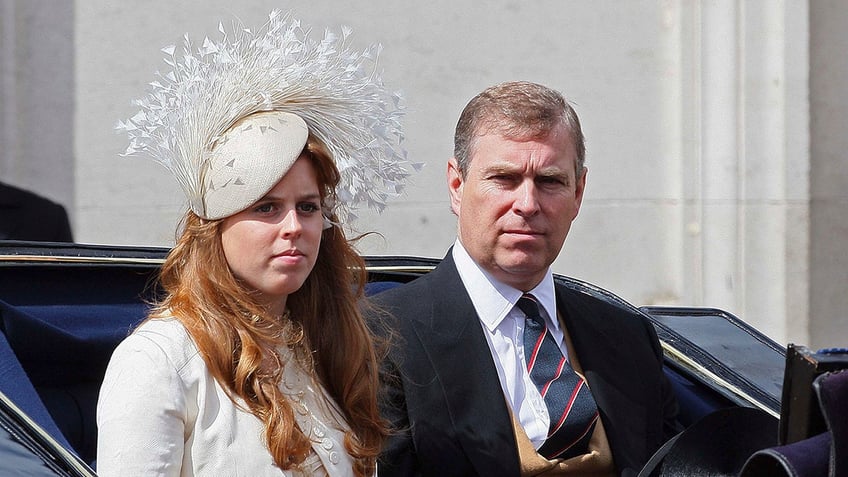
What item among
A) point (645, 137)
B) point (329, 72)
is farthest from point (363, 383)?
point (645, 137)

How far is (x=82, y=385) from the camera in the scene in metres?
2.40

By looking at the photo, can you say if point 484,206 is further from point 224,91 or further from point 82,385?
point 82,385

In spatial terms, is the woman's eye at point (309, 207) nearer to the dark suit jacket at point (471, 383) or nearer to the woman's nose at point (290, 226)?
the woman's nose at point (290, 226)

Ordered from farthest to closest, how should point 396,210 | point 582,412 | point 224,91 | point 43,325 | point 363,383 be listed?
point 396,210, point 582,412, point 43,325, point 363,383, point 224,91

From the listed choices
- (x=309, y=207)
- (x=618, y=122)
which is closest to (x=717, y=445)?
(x=309, y=207)

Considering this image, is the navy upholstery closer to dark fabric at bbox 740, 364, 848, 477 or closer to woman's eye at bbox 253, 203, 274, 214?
woman's eye at bbox 253, 203, 274, 214

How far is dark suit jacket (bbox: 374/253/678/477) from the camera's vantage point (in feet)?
7.67

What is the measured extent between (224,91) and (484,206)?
2.33ft

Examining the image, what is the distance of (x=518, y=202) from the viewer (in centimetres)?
249

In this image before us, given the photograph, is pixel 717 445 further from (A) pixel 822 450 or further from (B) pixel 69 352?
(B) pixel 69 352

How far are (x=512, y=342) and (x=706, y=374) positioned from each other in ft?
1.70

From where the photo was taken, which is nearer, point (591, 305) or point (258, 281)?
point (258, 281)

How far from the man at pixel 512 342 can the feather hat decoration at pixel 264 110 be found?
391 millimetres

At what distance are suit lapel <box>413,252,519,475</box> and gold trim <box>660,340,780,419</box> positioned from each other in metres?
0.57
